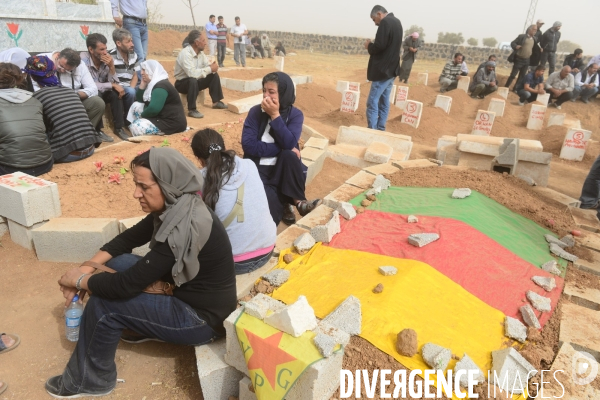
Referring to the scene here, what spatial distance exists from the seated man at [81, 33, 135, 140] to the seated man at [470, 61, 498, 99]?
33.7 ft

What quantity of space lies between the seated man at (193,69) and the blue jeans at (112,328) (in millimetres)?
5276

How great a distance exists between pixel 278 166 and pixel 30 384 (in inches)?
96.3

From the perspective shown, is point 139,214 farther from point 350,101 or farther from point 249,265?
point 350,101

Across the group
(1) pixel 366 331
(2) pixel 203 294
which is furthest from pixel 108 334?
(1) pixel 366 331

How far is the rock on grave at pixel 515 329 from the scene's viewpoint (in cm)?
265

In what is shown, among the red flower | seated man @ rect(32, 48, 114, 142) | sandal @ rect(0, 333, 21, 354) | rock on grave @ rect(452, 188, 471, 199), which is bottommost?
sandal @ rect(0, 333, 21, 354)

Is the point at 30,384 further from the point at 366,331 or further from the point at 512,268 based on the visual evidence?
the point at 512,268

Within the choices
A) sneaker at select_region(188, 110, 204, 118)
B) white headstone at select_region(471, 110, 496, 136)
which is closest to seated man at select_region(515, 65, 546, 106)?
white headstone at select_region(471, 110, 496, 136)

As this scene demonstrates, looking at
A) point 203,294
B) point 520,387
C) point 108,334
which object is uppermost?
point 203,294

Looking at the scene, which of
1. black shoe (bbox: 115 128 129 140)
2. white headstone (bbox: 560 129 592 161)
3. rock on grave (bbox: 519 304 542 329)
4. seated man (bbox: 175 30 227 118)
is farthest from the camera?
white headstone (bbox: 560 129 592 161)

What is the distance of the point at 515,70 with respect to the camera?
13312 millimetres

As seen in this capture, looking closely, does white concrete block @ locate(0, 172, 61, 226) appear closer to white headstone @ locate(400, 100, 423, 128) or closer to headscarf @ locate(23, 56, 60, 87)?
headscarf @ locate(23, 56, 60, 87)

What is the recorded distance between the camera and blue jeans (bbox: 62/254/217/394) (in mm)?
2199

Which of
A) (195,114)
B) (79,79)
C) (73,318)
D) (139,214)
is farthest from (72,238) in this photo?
(195,114)
